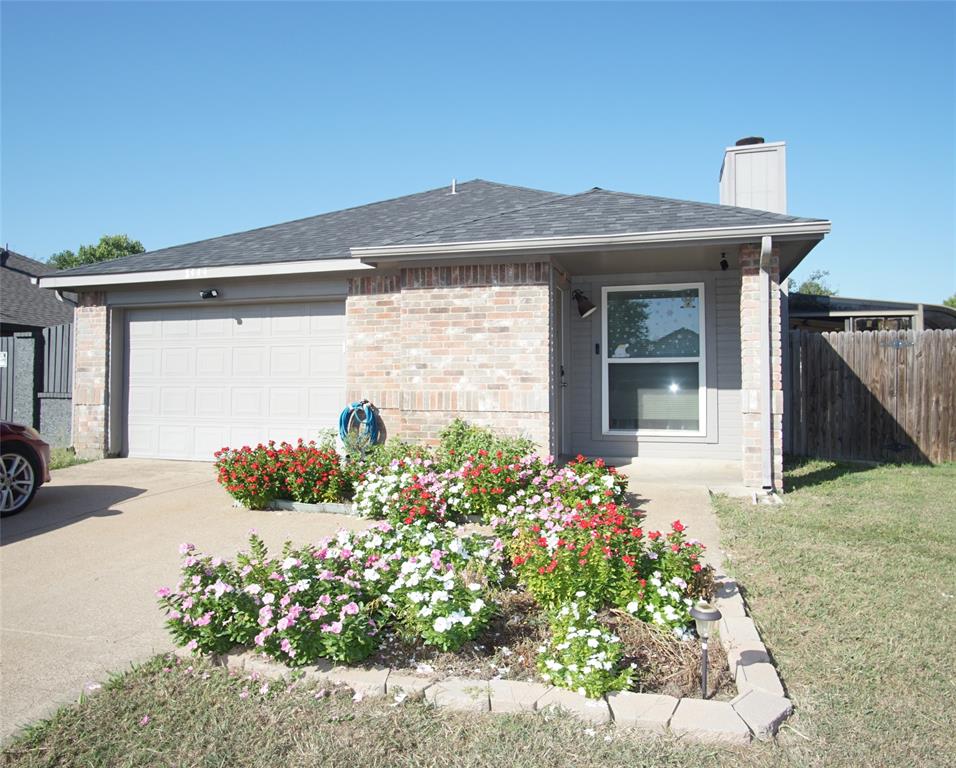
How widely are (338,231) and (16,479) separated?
18.8ft

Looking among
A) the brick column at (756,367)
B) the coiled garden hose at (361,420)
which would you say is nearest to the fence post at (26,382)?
the coiled garden hose at (361,420)

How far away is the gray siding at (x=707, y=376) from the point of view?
8.59 m

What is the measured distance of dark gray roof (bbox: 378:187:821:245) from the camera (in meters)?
6.93

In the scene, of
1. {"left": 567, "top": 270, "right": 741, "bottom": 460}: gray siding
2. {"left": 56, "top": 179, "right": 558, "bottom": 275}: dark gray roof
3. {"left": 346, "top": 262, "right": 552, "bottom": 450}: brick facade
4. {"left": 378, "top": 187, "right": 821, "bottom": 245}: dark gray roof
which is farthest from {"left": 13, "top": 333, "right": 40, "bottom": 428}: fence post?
{"left": 567, "top": 270, "right": 741, "bottom": 460}: gray siding

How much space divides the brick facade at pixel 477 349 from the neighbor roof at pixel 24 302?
12456 mm

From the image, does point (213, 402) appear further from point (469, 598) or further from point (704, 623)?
point (704, 623)

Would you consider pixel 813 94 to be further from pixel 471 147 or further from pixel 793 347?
pixel 471 147

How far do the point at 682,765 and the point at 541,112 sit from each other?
10.6 meters

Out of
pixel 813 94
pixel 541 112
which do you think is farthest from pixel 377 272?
pixel 813 94

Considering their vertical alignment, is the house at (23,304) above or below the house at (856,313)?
above

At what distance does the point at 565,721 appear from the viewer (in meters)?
2.66

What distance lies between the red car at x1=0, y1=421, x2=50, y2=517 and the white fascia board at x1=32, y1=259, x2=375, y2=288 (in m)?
3.26

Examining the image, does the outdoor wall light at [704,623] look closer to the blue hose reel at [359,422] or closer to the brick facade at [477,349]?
the brick facade at [477,349]

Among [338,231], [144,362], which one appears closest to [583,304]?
[338,231]
